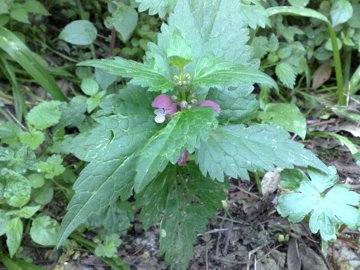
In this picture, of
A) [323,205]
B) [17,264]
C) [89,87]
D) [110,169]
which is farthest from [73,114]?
[323,205]

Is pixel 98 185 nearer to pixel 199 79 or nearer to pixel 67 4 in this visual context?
pixel 199 79

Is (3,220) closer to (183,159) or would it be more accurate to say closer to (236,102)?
(183,159)

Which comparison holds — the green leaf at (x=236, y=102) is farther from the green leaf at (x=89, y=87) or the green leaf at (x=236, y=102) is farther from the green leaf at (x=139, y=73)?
the green leaf at (x=89, y=87)

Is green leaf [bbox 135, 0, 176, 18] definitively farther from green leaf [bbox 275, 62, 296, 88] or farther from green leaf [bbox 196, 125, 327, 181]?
green leaf [bbox 275, 62, 296, 88]

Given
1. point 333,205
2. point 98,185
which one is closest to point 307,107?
point 333,205

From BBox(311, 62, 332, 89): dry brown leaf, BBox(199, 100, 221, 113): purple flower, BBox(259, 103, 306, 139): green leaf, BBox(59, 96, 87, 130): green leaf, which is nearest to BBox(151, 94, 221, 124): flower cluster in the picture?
BBox(199, 100, 221, 113): purple flower

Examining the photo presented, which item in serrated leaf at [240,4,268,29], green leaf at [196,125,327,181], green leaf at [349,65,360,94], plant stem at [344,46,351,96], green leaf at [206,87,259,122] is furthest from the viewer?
plant stem at [344,46,351,96]
